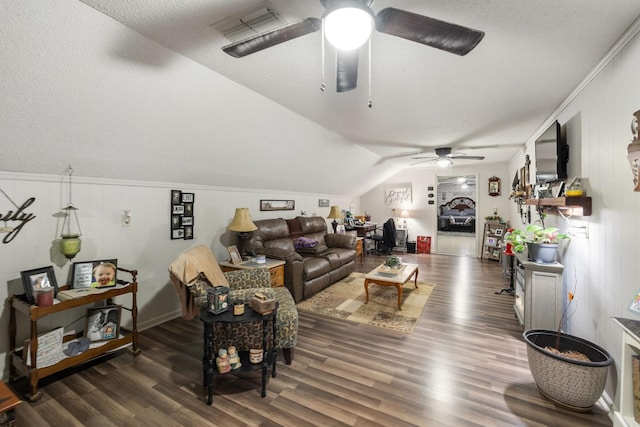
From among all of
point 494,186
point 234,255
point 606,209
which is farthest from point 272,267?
point 494,186

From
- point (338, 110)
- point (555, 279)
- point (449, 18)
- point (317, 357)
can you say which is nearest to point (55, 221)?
point (317, 357)

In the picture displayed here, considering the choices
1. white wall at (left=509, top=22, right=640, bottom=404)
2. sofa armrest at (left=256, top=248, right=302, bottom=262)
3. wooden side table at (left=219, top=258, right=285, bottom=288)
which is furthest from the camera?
sofa armrest at (left=256, top=248, right=302, bottom=262)

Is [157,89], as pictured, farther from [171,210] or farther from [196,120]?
[171,210]

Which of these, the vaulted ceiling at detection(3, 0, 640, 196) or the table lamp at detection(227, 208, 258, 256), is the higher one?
the vaulted ceiling at detection(3, 0, 640, 196)

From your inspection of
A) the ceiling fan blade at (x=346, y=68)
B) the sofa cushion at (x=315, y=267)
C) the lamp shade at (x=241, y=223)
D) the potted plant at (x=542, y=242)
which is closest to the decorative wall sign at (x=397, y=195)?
the sofa cushion at (x=315, y=267)

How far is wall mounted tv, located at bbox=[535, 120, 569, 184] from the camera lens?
2707 mm

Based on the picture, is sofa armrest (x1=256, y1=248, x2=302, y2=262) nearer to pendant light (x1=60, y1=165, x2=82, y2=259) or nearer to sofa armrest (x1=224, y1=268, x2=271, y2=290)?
sofa armrest (x1=224, y1=268, x2=271, y2=290)

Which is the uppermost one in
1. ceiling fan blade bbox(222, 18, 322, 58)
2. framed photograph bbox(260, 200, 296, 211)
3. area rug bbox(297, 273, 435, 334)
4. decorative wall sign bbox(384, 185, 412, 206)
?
ceiling fan blade bbox(222, 18, 322, 58)

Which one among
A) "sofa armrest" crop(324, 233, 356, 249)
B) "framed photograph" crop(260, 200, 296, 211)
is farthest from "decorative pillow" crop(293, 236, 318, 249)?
"sofa armrest" crop(324, 233, 356, 249)

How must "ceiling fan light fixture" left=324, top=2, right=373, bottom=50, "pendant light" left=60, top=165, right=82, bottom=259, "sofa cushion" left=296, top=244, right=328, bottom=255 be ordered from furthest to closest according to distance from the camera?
1. "sofa cushion" left=296, top=244, right=328, bottom=255
2. "pendant light" left=60, top=165, right=82, bottom=259
3. "ceiling fan light fixture" left=324, top=2, right=373, bottom=50

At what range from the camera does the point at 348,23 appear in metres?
1.15

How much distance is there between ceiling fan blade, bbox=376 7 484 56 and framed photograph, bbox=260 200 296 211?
3816 mm

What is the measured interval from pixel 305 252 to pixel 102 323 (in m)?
2.92

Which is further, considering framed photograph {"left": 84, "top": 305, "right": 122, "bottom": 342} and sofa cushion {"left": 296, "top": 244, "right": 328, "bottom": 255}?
sofa cushion {"left": 296, "top": 244, "right": 328, "bottom": 255}
